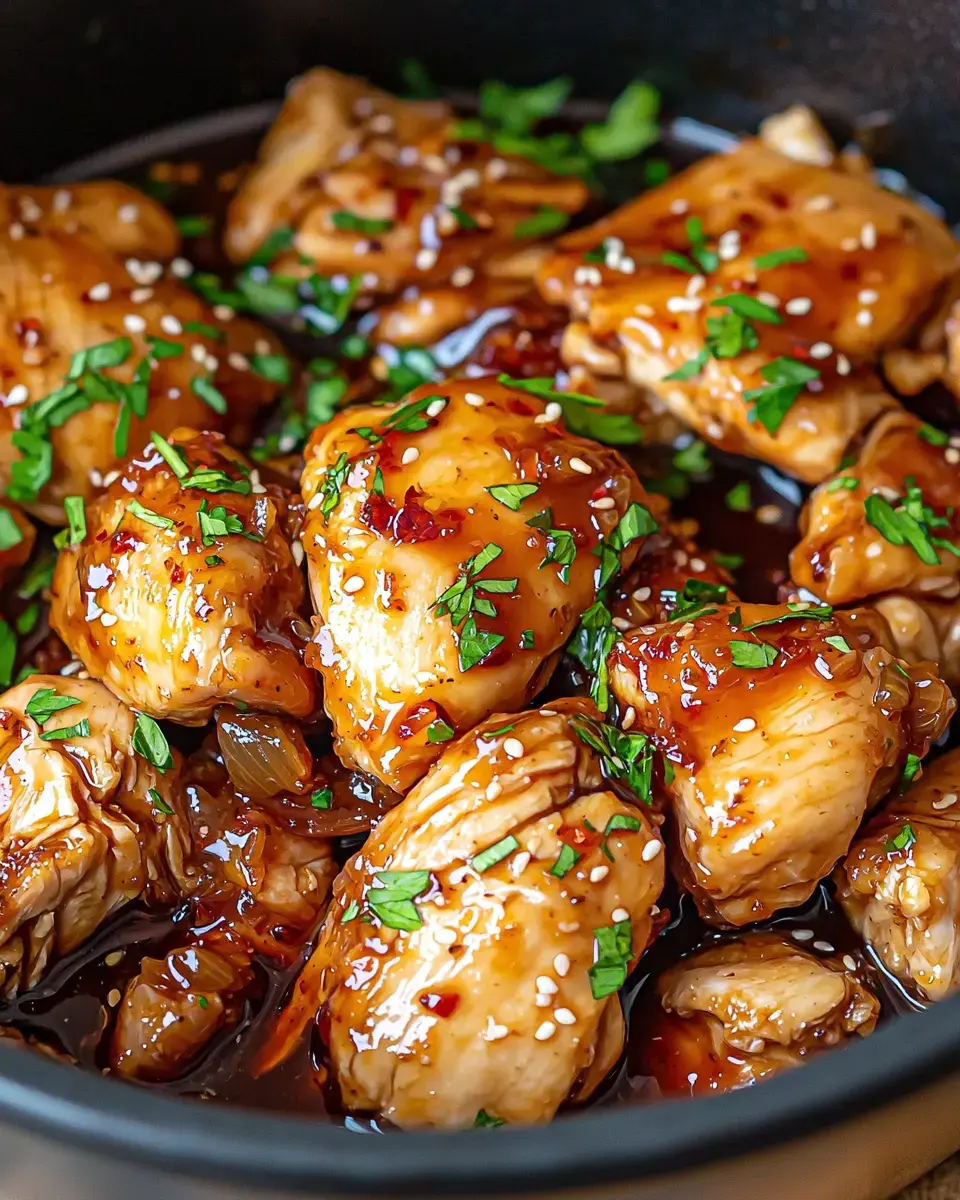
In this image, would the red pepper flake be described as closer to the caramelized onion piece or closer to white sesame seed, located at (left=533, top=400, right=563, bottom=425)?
the caramelized onion piece

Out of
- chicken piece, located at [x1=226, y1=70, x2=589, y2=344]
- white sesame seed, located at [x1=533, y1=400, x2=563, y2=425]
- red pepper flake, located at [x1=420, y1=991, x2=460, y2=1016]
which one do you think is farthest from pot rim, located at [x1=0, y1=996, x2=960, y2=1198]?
chicken piece, located at [x1=226, y1=70, x2=589, y2=344]

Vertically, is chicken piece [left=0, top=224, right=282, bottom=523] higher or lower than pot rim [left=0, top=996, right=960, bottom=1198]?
higher

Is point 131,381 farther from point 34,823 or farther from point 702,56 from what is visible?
point 702,56

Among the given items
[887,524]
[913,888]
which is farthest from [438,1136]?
[887,524]

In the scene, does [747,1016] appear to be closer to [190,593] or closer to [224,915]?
[224,915]

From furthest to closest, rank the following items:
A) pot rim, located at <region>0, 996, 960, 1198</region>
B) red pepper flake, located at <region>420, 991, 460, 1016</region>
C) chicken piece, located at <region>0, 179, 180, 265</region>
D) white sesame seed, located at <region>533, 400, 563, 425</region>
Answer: chicken piece, located at <region>0, 179, 180, 265</region> < white sesame seed, located at <region>533, 400, 563, 425</region> < red pepper flake, located at <region>420, 991, 460, 1016</region> < pot rim, located at <region>0, 996, 960, 1198</region>

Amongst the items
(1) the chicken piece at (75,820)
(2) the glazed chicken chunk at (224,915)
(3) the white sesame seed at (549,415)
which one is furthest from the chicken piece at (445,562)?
(1) the chicken piece at (75,820)

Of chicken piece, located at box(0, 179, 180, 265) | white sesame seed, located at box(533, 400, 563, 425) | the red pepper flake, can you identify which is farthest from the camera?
chicken piece, located at box(0, 179, 180, 265)

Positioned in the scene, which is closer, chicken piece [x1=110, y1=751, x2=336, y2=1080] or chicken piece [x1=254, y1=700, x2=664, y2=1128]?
chicken piece [x1=254, y1=700, x2=664, y2=1128]
